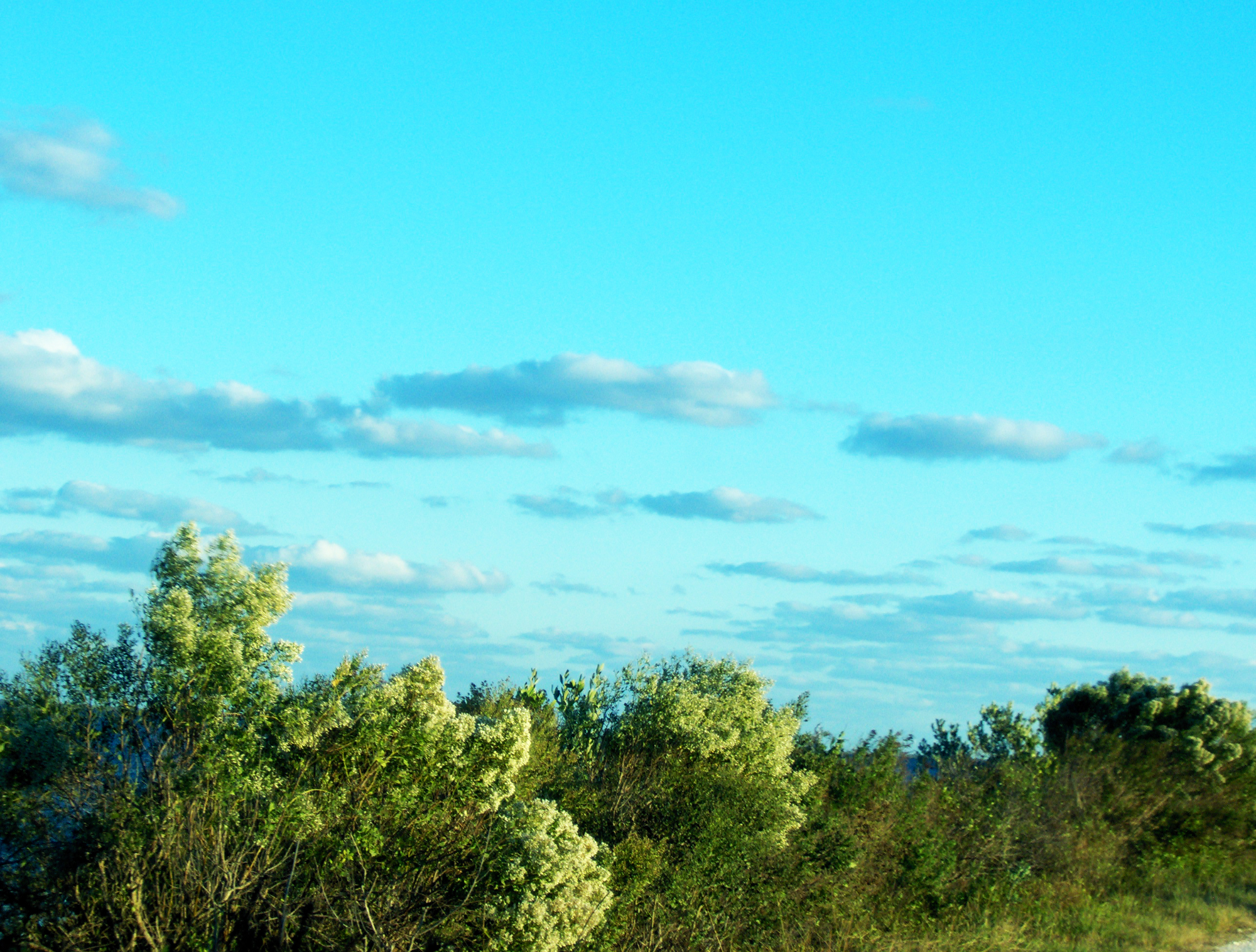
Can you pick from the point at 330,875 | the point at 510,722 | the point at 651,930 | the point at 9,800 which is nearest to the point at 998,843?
the point at 651,930

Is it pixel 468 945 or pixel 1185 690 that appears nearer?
pixel 468 945

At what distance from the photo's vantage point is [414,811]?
39.5ft

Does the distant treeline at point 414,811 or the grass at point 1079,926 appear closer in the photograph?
the distant treeline at point 414,811

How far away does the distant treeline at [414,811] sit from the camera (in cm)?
1005

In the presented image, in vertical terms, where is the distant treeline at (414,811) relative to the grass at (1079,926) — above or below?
above

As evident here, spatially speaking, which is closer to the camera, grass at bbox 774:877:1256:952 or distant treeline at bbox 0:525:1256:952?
distant treeline at bbox 0:525:1256:952

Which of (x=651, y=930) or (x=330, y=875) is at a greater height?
(x=330, y=875)

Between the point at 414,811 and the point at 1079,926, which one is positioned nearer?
the point at 414,811

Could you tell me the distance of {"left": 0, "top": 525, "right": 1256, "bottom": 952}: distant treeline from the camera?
10.1 meters

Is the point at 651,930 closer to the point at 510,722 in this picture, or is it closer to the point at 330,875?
the point at 510,722

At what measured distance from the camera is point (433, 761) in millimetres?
12430

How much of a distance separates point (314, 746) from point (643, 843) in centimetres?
401

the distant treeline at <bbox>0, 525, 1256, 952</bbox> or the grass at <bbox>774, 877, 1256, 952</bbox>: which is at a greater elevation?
the distant treeline at <bbox>0, 525, 1256, 952</bbox>

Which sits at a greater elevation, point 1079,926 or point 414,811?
point 414,811
